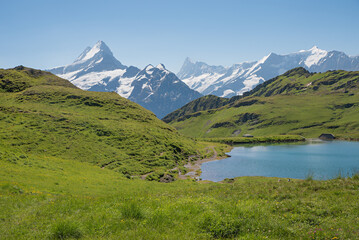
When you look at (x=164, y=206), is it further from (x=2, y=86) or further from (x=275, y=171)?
(x=2, y=86)

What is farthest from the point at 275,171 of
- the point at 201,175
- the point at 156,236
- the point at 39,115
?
the point at 39,115

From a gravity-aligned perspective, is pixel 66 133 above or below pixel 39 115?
below

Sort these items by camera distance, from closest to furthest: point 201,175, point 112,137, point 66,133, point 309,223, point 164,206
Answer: point 309,223
point 164,206
point 201,175
point 66,133
point 112,137

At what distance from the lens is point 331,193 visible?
64.7ft

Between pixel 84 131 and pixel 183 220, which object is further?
pixel 84 131

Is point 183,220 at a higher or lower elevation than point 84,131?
lower

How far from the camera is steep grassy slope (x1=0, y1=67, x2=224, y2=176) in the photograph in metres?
75.4

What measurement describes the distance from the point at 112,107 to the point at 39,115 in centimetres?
4009

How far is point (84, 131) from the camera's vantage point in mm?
92375

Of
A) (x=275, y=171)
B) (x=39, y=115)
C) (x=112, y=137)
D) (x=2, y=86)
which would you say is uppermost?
(x=2, y=86)

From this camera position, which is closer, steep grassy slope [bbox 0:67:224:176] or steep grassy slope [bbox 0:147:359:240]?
steep grassy slope [bbox 0:147:359:240]

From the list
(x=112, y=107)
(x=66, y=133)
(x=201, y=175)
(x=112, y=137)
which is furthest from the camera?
(x=112, y=107)

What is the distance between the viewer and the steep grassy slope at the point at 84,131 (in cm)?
7544

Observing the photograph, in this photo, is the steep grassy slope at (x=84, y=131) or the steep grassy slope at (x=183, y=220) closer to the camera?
the steep grassy slope at (x=183, y=220)
